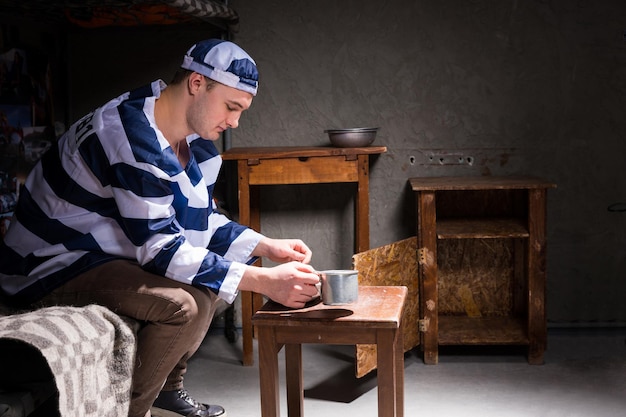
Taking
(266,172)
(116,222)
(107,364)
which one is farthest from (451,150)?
(107,364)

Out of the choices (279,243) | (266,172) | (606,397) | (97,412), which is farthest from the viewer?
(266,172)

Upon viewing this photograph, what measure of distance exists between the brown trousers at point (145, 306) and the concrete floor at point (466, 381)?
0.92 m

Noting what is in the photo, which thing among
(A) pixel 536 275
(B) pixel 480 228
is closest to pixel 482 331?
(A) pixel 536 275

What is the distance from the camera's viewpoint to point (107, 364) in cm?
216

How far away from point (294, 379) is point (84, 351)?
877mm

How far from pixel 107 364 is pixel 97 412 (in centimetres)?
14

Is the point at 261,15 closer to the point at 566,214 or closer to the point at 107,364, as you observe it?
the point at 566,214

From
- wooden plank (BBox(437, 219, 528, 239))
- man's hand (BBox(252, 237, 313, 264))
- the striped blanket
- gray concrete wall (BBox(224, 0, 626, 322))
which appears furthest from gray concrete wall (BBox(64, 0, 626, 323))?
the striped blanket

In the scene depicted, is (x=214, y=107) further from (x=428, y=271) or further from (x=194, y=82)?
(x=428, y=271)

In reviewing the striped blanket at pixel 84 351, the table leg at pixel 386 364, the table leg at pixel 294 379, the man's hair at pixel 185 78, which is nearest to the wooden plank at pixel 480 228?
the table leg at pixel 294 379

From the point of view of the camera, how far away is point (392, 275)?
379cm

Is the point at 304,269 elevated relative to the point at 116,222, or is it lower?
lower

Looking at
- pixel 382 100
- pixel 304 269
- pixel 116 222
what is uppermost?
pixel 382 100

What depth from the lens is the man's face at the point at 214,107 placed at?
2.53 metres
